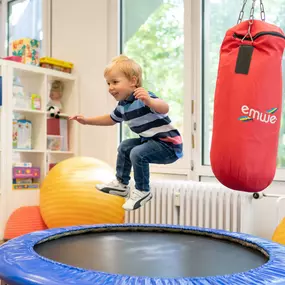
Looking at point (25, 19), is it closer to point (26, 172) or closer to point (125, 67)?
point (26, 172)

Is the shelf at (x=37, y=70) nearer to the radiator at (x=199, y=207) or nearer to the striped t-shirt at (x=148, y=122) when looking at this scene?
the radiator at (x=199, y=207)

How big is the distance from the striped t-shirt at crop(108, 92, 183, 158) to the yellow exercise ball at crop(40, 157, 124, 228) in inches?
44.3

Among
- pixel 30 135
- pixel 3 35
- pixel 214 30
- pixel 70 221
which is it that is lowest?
pixel 70 221

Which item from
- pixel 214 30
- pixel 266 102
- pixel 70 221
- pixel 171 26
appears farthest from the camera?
pixel 171 26

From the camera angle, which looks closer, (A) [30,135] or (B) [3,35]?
(A) [30,135]

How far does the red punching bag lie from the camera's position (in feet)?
5.19

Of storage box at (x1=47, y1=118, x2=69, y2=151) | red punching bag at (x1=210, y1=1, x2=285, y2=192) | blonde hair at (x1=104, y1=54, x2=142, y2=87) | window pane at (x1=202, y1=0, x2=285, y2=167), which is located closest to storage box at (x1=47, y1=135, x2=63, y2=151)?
storage box at (x1=47, y1=118, x2=69, y2=151)

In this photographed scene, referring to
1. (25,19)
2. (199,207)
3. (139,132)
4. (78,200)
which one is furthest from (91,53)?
(139,132)

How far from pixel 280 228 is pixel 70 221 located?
1.44m

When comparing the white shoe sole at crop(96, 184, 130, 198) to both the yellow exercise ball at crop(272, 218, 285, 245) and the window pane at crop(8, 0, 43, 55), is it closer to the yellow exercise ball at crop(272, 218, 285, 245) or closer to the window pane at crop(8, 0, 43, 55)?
the yellow exercise ball at crop(272, 218, 285, 245)

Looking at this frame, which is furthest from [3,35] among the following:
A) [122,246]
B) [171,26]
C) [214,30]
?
[122,246]

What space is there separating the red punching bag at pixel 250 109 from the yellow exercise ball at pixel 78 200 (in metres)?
1.56

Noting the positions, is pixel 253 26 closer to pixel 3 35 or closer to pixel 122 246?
pixel 122 246

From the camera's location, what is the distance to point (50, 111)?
3.93 metres
